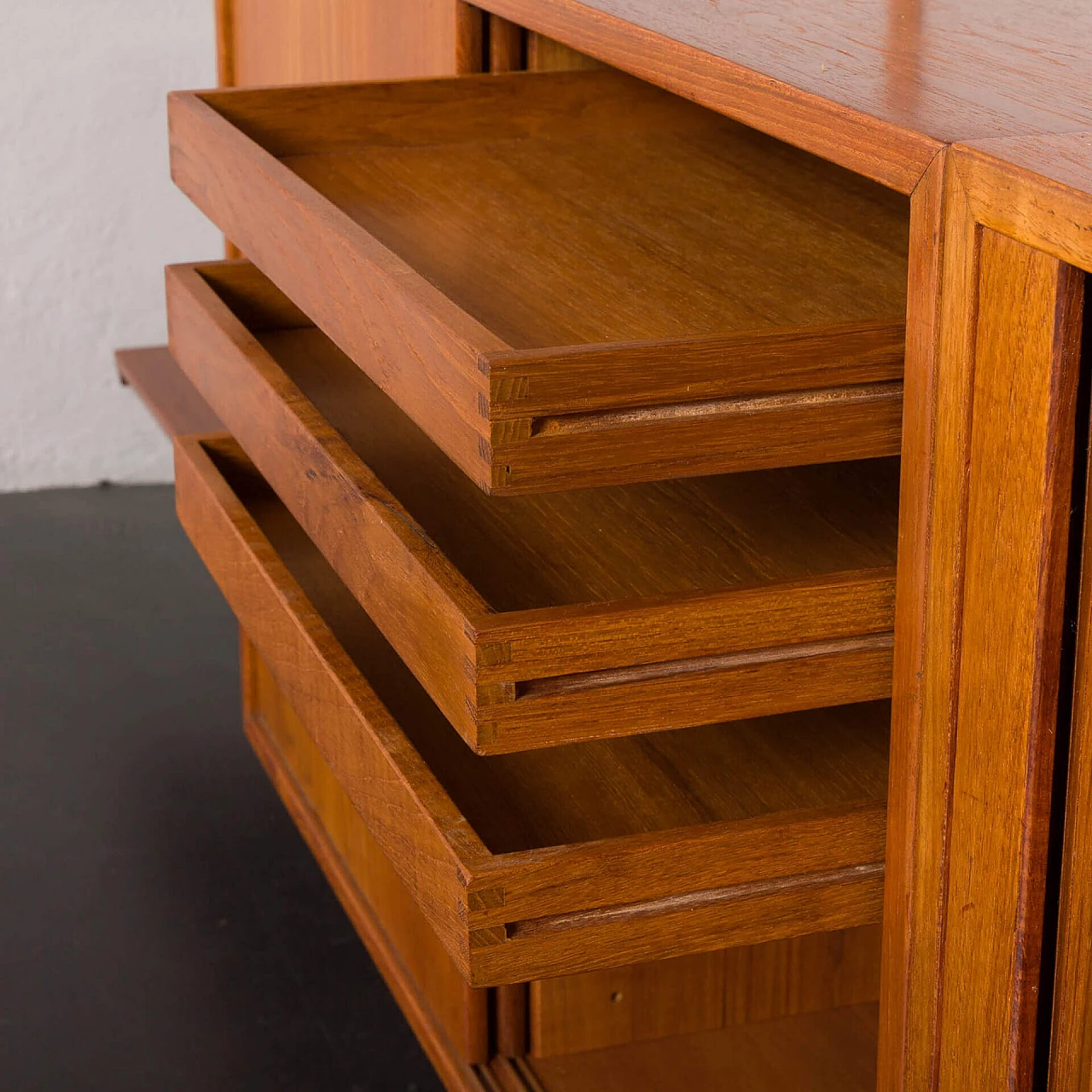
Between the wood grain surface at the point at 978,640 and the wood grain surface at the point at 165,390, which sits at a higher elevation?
the wood grain surface at the point at 978,640

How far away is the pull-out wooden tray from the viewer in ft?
2.47

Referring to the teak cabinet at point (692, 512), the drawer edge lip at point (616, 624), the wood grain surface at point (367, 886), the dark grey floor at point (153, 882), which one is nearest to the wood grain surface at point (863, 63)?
the teak cabinet at point (692, 512)

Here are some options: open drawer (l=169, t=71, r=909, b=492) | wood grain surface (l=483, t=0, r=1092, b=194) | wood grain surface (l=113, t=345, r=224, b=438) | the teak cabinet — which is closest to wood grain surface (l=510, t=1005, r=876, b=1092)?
the teak cabinet

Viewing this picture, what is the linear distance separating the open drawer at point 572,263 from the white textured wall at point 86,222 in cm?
142

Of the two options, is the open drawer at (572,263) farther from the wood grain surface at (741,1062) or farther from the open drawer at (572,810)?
the wood grain surface at (741,1062)

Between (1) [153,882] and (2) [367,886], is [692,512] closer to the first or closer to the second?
(2) [367,886]

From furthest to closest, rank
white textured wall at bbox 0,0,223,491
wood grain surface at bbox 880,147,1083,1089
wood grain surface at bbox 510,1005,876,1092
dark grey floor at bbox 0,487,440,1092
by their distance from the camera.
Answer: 1. white textured wall at bbox 0,0,223,491
2. dark grey floor at bbox 0,487,440,1092
3. wood grain surface at bbox 510,1005,876,1092
4. wood grain surface at bbox 880,147,1083,1089

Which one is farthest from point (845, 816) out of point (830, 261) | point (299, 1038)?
point (299, 1038)

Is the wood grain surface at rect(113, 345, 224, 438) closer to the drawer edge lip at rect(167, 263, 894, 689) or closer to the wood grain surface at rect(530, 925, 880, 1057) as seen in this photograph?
the wood grain surface at rect(530, 925, 880, 1057)

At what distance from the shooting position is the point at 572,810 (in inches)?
37.6

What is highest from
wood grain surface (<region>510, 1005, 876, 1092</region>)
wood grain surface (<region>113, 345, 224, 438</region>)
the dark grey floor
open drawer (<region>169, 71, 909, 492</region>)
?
open drawer (<region>169, 71, 909, 492</region>)

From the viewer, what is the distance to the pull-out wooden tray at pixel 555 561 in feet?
2.47

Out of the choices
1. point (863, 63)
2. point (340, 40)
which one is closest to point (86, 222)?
point (340, 40)

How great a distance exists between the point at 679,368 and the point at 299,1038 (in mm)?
878
